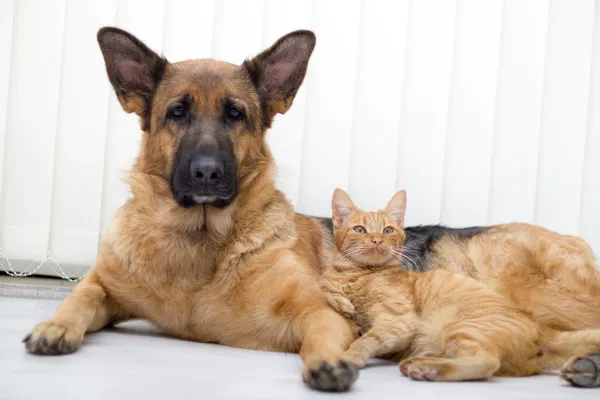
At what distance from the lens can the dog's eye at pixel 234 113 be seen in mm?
2584

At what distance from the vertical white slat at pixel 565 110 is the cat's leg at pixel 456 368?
1909 millimetres

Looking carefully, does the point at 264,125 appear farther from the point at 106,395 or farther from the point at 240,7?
the point at 106,395

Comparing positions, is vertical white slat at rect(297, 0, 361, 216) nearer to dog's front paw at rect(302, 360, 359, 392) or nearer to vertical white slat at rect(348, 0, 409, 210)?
vertical white slat at rect(348, 0, 409, 210)

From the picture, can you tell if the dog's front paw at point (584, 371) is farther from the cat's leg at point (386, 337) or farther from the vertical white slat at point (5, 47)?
the vertical white slat at point (5, 47)

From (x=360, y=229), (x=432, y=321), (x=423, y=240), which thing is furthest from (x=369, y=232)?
(x=423, y=240)

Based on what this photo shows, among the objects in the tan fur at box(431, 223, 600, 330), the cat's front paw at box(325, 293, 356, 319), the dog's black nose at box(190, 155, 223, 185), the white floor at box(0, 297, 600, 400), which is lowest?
the white floor at box(0, 297, 600, 400)

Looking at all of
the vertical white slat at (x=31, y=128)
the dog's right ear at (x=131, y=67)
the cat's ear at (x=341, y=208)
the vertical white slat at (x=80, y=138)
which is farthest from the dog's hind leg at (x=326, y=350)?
the vertical white slat at (x=31, y=128)

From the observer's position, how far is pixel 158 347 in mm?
2311

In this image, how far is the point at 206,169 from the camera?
2322 mm

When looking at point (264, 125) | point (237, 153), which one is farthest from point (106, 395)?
point (264, 125)

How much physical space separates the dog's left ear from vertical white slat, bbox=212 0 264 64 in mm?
785

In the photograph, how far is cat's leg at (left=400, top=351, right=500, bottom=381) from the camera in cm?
190

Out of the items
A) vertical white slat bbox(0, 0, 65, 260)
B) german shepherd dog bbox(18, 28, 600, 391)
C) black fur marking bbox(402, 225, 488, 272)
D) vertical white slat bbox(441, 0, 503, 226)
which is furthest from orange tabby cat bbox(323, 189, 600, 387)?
vertical white slat bbox(0, 0, 65, 260)

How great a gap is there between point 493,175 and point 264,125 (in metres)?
1.49
